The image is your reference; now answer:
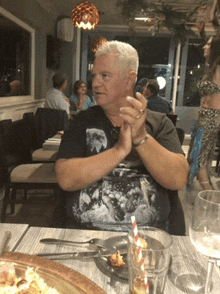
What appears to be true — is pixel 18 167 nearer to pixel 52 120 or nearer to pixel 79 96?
pixel 52 120

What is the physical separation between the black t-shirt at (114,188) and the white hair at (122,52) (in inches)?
9.8

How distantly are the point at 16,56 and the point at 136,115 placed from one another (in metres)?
3.90

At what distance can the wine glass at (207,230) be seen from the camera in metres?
0.65

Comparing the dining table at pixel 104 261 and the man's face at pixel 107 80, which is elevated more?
the man's face at pixel 107 80

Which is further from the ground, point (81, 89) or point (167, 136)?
point (81, 89)

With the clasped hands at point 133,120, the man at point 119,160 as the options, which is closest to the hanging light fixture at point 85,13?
the man at point 119,160

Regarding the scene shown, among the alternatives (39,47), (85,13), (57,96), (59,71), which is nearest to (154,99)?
(57,96)

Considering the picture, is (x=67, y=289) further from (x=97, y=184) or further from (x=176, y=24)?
(x=176, y=24)

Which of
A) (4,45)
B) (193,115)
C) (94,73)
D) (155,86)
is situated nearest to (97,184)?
(94,73)

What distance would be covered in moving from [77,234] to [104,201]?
0.37 meters

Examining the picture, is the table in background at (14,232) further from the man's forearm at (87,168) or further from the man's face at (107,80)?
the man's face at (107,80)

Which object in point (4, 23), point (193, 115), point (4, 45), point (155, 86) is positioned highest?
point (4, 23)

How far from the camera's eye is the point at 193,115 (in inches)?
305

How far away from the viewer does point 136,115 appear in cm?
117
